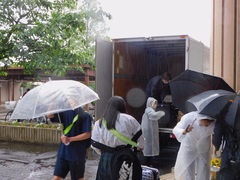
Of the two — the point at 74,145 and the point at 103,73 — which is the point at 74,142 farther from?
the point at 103,73

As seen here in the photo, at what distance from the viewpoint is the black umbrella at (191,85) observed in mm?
4098

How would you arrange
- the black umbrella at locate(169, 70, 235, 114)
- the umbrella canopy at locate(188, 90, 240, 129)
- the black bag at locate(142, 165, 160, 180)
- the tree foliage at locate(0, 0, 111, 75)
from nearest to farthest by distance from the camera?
the umbrella canopy at locate(188, 90, 240, 129) → the black umbrella at locate(169, 70, 235, 114) → the black bag at locate(142, 165, 160, 180) → the tree foliage at locate(0, 0, 111, 75)

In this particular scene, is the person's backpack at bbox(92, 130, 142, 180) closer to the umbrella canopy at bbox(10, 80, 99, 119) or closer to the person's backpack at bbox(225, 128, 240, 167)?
the umbrella canopy at bbox(10, 80, 99, 119)

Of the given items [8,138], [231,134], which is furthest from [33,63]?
[231,134]

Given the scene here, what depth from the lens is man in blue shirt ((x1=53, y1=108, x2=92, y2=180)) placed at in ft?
14.9

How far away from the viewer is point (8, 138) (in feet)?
38.2

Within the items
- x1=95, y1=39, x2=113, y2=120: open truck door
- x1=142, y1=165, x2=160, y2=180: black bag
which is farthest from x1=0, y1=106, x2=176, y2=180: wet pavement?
x1=142, y1=165, x2=160, y2=180: black bag

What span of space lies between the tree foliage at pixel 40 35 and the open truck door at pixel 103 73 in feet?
6.58

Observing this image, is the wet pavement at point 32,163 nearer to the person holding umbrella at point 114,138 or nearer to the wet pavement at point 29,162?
the wet pavement at point 29,162

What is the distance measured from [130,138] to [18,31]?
702 centimetres

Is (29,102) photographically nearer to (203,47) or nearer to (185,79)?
(185,79)

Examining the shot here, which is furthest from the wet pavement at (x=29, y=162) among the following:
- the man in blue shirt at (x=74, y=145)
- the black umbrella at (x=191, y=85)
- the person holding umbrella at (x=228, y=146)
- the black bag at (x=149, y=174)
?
the person holding umbrella at (x=228, y=146)

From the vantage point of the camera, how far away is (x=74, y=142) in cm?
457

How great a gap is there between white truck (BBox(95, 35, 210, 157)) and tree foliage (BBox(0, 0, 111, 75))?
1857mm
